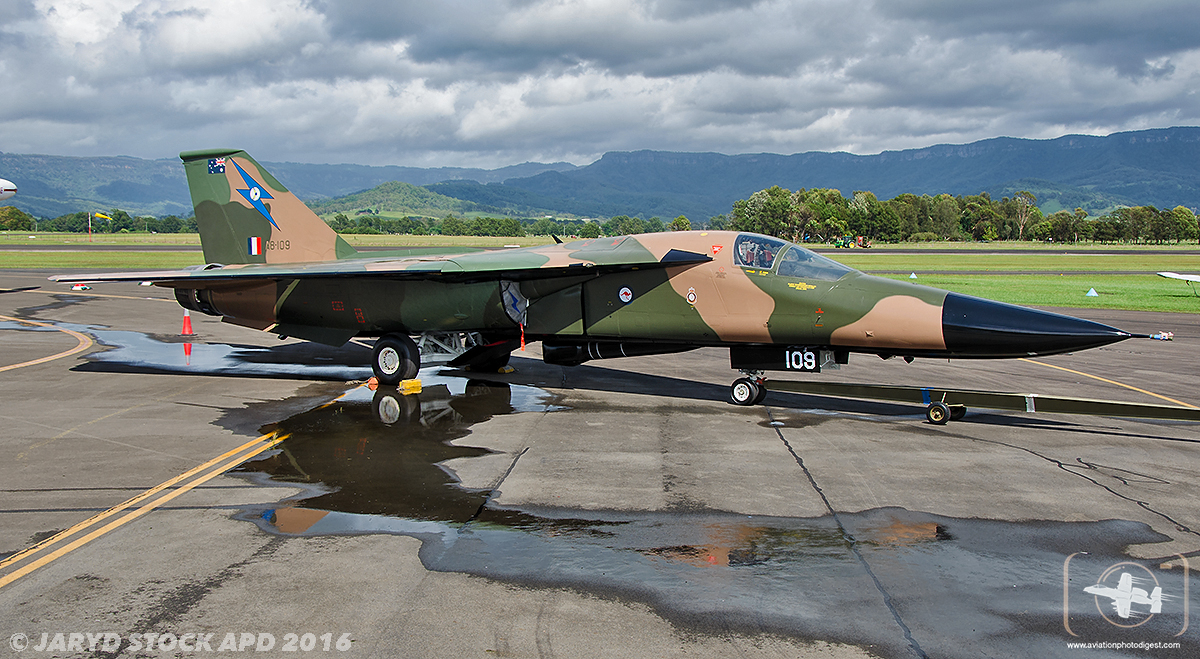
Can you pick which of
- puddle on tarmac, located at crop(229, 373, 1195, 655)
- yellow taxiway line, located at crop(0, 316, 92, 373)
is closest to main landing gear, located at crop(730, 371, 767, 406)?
puddle on tarmac, located at crop(229, 373, 1195, 655)

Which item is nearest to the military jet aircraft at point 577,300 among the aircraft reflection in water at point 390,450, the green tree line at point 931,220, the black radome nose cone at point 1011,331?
the black radome nose cone at point 1011,331

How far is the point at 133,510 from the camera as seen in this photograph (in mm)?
7133

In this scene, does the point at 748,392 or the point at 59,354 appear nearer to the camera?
the point at 748,392

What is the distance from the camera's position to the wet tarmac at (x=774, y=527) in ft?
17.1

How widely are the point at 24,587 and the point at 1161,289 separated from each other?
149 feet

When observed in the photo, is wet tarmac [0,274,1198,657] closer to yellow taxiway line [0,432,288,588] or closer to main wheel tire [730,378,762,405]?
yellow taxiway line [0,432,288,588]

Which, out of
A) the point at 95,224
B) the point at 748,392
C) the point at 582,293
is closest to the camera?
the point at 748,392

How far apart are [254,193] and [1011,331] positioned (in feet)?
45.3

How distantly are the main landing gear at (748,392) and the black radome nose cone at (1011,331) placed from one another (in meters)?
2.98

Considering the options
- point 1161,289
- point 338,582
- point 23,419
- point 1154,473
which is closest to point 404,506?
point 338,582

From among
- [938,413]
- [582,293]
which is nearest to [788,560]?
[938,413]

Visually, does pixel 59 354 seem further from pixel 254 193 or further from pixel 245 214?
pixel 254 193

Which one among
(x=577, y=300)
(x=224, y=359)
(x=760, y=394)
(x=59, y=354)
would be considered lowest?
(x=760, y=394)

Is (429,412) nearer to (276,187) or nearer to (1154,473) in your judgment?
(276,187)
